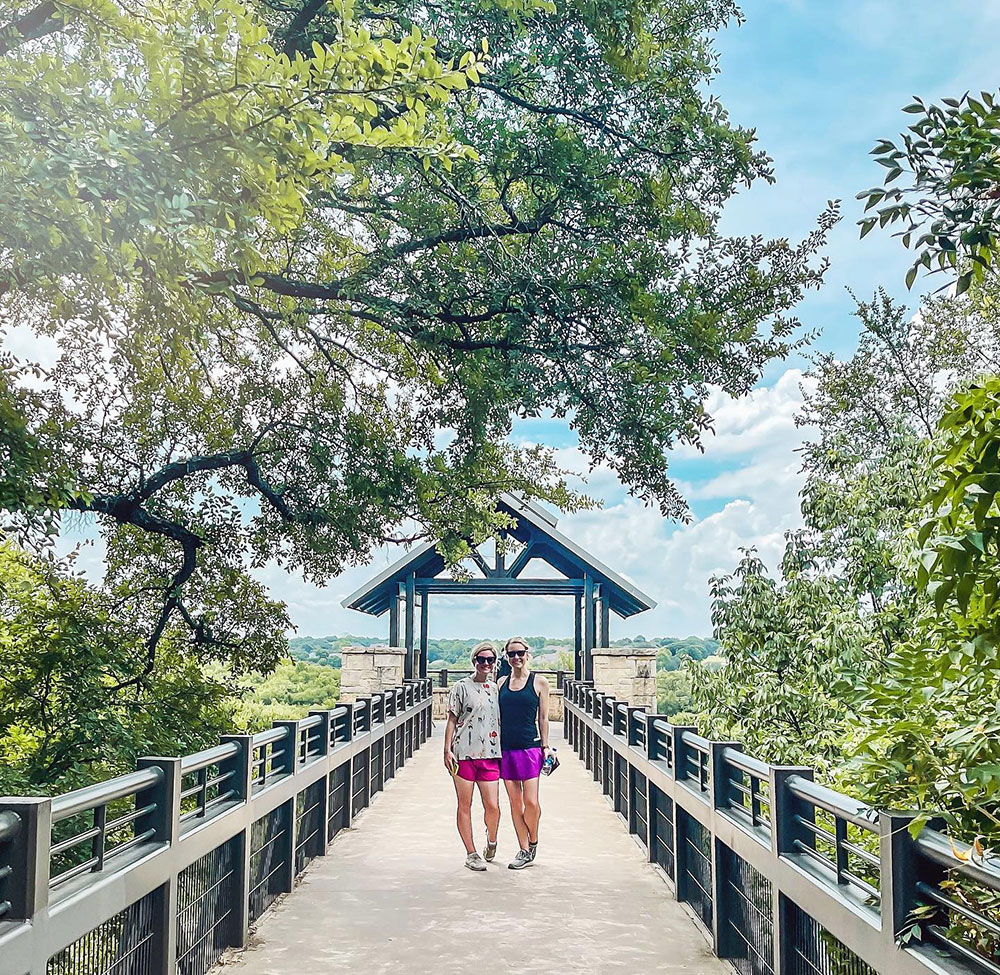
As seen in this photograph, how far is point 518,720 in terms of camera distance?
26.7ft

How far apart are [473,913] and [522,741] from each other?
1620 millimetres

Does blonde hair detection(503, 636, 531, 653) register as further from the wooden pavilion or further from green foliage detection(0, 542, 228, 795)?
the wooden pavilion

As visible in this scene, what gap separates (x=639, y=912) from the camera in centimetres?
689

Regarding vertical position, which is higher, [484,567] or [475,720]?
[484,567]

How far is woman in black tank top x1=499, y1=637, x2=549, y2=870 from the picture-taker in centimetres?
815

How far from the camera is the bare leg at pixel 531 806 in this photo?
26.8 ft

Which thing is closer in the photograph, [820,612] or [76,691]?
[820,612]

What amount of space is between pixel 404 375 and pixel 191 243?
8.80m

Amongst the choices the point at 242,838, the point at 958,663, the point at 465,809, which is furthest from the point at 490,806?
the point at 958,663

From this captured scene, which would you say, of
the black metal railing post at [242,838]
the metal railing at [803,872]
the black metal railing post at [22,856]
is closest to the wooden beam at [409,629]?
the metal railing at [803,872]

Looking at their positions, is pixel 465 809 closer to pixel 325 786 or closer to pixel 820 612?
pixel 325 786

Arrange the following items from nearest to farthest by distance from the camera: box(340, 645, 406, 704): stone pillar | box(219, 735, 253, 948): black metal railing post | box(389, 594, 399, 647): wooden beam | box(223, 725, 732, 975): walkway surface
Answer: box(223, 725, 732, 975): walkway surface → box(219, 735, 253, 948): black metal railing post → box(340, 645, 406, 704): stone pillar → box(389, 594, 399, 647): wooden beam

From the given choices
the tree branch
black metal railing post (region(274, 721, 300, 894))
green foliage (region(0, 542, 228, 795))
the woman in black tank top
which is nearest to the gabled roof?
green foliage (region(0, 542, 228, 795))

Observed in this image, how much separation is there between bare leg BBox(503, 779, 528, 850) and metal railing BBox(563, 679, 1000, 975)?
1096 millimetres
